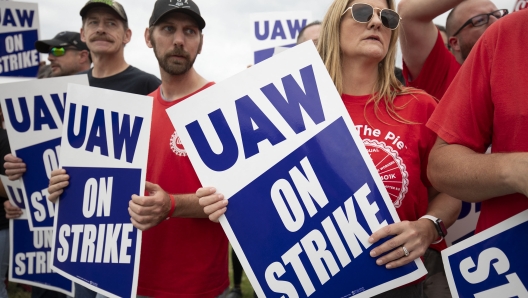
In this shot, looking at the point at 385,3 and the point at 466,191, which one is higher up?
the point at 385,3

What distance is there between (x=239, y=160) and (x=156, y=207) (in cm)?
58

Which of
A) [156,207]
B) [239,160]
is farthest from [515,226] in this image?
[156,207]

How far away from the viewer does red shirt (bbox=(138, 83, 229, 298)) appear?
228 centimetres

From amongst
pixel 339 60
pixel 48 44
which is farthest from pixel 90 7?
pixel 339 60

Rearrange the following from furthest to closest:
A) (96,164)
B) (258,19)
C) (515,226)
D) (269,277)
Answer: (258,19), (96,164), (269,277), (515,226)

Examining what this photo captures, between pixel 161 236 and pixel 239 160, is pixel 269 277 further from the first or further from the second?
pixel 161 236

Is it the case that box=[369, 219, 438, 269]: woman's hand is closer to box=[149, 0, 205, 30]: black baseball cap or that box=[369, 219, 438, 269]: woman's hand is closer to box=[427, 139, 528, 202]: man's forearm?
box=[427, 139, 528, 202]: man's forearm

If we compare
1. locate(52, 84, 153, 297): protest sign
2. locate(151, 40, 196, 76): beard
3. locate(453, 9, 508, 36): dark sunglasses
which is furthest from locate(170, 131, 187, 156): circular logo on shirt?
locate(453, 9, 508, 36): dark sunglasses

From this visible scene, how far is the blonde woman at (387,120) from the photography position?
5.30 feet

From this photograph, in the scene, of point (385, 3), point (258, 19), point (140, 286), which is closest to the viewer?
point (385, 3)

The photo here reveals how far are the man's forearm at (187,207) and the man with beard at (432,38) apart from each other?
129 cm

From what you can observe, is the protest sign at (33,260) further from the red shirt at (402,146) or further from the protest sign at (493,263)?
the protest sign at (493,263)

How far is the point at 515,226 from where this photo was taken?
1.40 meters

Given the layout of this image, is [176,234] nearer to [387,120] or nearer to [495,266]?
[387,120]
